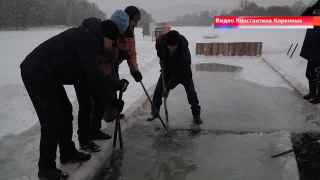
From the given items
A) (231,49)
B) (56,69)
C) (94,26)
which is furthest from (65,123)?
(231,49)

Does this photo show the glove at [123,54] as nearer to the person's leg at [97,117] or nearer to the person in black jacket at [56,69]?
the person's leg at [97,117]

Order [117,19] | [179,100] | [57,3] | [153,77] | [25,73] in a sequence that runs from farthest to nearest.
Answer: [57,3] → [153,77] → [179,100] → [117,19] → [25,73]

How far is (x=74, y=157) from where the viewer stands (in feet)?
10.7

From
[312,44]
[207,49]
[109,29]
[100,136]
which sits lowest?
[207,49]

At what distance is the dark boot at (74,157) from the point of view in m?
3.23

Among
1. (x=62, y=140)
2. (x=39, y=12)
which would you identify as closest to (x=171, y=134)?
(x=62, y=140)

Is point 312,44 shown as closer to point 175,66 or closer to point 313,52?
point 313,52

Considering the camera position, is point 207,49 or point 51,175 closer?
point 51,175

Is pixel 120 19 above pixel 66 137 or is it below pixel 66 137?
above

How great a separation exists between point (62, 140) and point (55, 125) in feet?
1.43

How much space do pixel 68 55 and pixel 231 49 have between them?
490 inches

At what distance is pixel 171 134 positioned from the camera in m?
4.44

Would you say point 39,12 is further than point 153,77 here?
Yes

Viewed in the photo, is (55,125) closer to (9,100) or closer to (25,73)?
(25,73)
